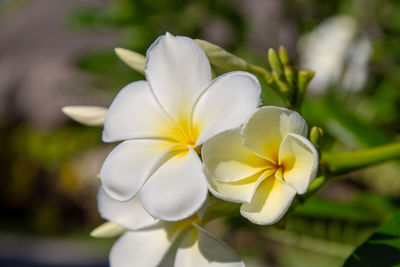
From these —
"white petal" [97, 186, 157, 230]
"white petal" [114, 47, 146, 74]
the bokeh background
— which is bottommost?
the bokeh background

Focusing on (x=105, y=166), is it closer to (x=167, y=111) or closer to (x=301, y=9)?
(x=167, y=111)

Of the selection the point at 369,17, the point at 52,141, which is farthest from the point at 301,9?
the point at 52,141

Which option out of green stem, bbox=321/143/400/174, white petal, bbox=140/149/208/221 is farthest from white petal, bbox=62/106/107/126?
green stem, bbox=321/143/400/174

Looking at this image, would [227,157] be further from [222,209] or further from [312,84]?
[312,84]

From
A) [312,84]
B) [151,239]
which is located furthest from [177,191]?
[312,84]

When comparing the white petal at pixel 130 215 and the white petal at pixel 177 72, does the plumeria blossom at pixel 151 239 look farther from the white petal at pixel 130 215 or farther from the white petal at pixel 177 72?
the white petal at pixel 177 72

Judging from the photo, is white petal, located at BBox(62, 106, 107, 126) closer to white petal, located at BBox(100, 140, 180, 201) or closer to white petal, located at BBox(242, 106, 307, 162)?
white petal, located at BBox(100, 140, 180, 201)
